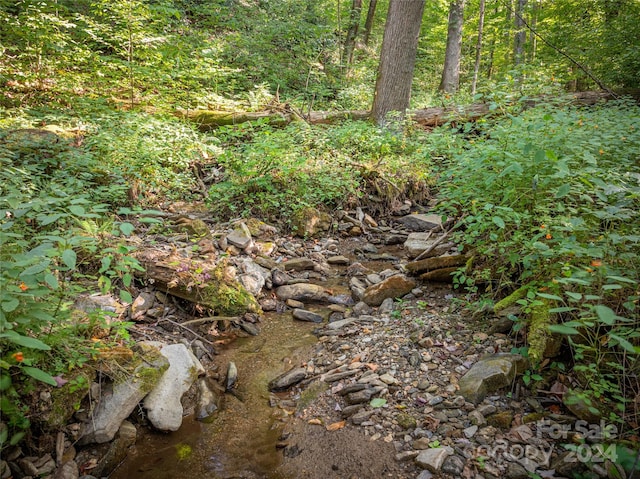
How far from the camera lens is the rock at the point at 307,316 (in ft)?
13.4

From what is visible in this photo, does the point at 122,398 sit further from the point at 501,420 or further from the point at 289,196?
the point at 289,196

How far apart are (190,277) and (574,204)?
353cm

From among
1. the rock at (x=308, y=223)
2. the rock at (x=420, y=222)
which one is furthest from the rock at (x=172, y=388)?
the rock at (x=420, y=222)

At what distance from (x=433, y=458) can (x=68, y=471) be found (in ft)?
6.95

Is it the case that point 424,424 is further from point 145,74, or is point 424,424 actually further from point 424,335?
point 145,74

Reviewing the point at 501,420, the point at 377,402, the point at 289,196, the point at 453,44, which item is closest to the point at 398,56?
the point at 289,196

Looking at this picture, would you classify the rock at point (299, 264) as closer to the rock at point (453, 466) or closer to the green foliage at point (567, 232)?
the green foliage at point (567, 232)

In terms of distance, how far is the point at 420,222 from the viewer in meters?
6.32

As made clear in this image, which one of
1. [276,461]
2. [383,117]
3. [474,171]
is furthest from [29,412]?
[383,117]

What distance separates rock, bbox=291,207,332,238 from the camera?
5.90 meters

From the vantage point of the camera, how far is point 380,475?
7.17 ft

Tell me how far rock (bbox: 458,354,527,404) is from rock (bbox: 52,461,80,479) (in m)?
2.48

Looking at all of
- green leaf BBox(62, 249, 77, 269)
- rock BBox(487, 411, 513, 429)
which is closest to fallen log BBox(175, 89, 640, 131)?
green leaf BBox(62, 249, 77, 269)

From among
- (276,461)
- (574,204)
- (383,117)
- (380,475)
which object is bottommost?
(276,461)
